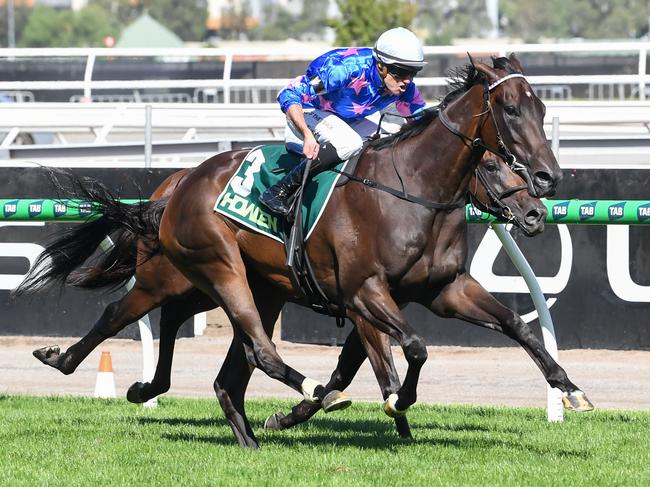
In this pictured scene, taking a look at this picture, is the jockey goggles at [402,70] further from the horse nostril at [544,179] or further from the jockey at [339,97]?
the horse nostril at [544,179]

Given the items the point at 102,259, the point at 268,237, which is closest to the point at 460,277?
the point at 268,237

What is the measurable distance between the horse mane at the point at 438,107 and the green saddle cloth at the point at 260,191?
26cm

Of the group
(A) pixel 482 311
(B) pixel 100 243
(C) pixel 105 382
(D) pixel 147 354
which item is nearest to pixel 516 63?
(A) pixel 482 311

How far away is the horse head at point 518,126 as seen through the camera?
5.70 meters

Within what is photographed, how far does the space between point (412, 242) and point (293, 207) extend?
0.69m

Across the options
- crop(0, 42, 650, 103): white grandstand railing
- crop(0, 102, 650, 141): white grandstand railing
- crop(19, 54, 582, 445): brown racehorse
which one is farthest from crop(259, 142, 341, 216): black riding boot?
crop(0, 102, 650, 141): white grandstand railing

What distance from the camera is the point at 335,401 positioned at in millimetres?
5781

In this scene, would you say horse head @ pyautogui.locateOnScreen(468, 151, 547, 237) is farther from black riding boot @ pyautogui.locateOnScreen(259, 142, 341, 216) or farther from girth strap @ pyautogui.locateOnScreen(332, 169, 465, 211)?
black riding boot @ pyautogui.locateOnScreen(259, 142, 341, 216)

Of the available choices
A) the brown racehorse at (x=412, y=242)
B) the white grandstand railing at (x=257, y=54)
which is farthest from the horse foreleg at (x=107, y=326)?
the white grandstand railing at (x=257, y=54)

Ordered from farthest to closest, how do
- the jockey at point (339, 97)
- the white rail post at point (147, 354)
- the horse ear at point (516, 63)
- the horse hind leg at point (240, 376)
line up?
the white rail post at point (147, 354) → the horse hind leg at point (240, 376) → the jockey at point (339, 97) → the horse ear at point (516, 63)

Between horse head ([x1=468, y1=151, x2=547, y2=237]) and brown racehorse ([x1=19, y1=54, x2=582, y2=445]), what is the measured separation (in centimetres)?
16

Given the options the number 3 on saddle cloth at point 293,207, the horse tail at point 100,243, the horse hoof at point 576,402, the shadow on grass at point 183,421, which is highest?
the number 3 on saddle cloth at point 293,207

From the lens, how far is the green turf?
5.61 metres

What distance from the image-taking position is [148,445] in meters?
6.42
